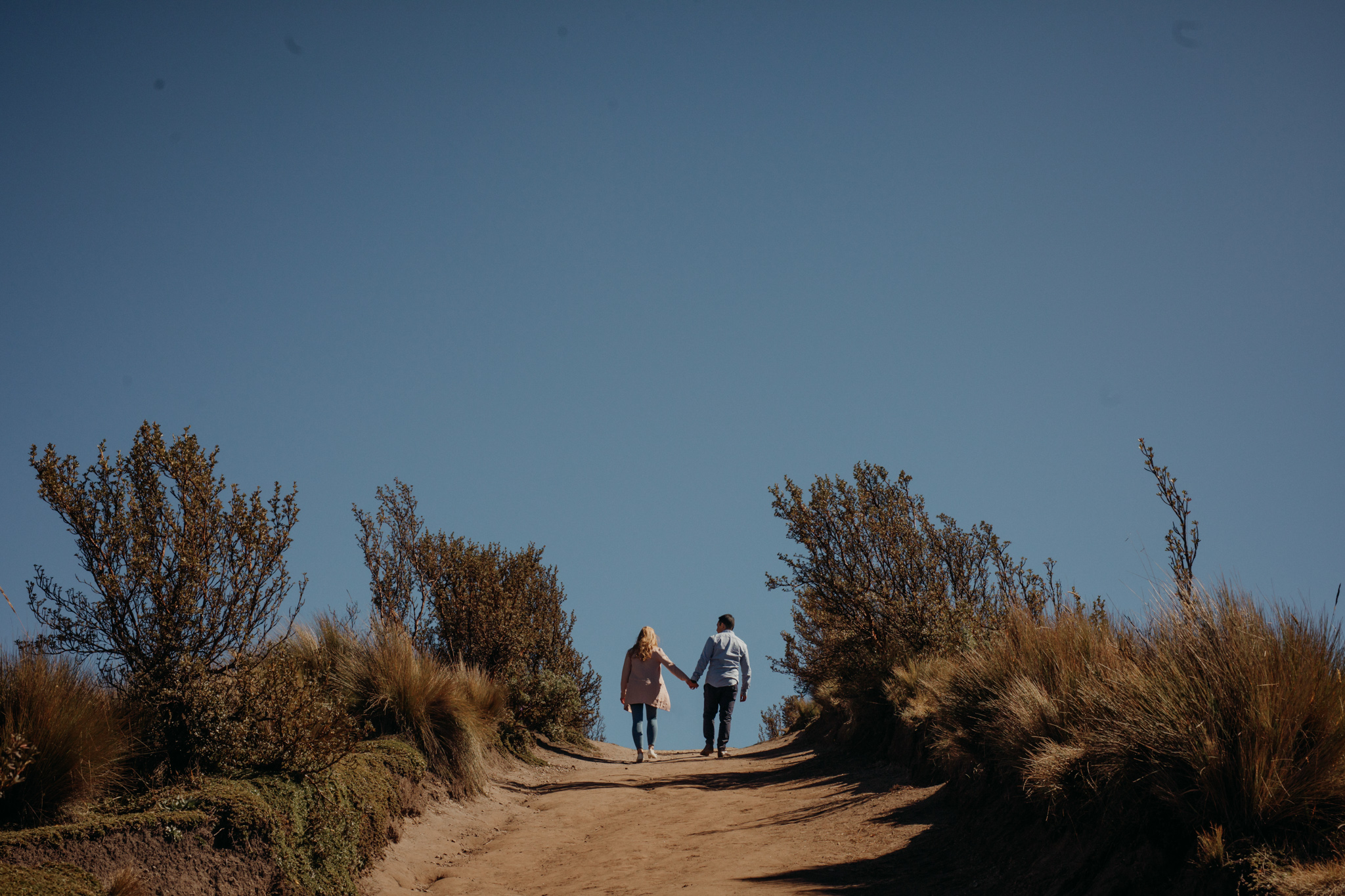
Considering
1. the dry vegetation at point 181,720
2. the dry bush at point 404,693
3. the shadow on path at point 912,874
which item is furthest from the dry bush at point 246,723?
the shadow on path at point 912,874

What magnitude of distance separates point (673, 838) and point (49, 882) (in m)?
4.34

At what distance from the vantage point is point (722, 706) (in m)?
12.4

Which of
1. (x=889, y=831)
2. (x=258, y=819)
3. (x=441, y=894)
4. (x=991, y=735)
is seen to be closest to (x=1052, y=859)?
(x=991, y=735)

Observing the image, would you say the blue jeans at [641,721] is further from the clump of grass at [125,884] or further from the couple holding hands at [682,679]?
the clump of grass at [125,884]

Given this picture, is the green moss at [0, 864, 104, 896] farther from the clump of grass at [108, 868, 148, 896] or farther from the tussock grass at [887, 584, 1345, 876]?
the tussock grass at [887, 584, 1345, 876]

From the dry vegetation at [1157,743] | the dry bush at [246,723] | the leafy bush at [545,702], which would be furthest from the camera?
the leafy bush at [545,702]

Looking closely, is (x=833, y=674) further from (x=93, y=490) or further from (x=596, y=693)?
(x=93, y=490)

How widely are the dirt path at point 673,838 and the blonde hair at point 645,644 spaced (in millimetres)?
2228

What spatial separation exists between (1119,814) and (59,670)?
5762 millimetres

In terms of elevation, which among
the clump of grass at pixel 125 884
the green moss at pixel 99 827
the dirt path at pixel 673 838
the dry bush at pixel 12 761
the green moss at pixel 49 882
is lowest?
the dirt path at pixel 673 838

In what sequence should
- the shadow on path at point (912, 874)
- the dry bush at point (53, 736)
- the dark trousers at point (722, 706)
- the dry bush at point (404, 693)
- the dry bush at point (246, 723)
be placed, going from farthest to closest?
the dark trousers at point (722, 706) < the dry bush at point (404, 693) < the dry bush at point (246, 723) < the shadow on path at point (912, 874) < the dry bush at point (53, 736)

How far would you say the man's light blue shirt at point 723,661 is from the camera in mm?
12156

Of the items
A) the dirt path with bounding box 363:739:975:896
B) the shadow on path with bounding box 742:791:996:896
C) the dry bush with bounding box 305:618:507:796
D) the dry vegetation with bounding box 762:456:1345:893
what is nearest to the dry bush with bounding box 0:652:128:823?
the dirt path with bounding box 363:739:975:896

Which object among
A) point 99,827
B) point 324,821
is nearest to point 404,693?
point 324,821
